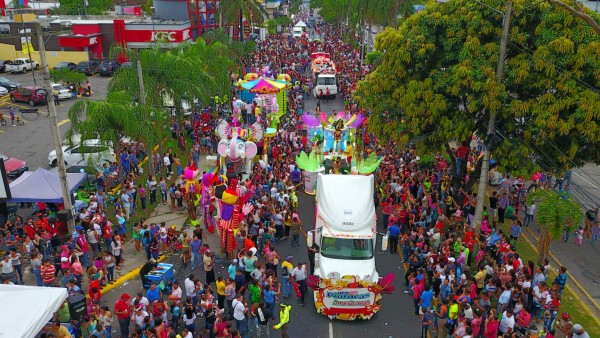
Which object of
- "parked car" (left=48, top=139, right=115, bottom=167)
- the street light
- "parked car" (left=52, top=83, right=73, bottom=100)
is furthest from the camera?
"parked car" (left=52, top=83, right=73, bottom=100)

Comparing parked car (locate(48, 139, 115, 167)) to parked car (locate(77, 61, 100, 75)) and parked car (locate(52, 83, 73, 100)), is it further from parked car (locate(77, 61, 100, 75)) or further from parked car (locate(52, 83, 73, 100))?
parked car (locate(77, 61, 100, 75))

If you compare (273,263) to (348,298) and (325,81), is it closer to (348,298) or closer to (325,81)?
(348,298)

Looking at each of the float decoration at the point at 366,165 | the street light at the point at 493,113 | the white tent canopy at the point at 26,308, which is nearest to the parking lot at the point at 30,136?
the float decoration at the point at 366,165

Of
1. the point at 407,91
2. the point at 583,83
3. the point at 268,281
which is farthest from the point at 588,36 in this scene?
the point at 268,281

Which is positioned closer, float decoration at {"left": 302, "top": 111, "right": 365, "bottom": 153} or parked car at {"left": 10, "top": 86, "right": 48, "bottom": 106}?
float decoration at {"left": 302, "top": 111, "right": 365, "bottom": 153}

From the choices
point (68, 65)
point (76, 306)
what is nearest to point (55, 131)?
point (76, 306)

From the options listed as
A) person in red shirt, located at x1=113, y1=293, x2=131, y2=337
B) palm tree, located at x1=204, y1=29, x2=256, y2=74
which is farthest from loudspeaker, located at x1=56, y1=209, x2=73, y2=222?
palm tree, located at x1=204, y1=29, x2=256, y2=74

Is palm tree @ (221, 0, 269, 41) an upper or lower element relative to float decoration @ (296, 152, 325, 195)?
upper

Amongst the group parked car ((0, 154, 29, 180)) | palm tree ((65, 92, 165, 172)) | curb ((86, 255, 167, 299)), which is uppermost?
palm tree ((65, 92, 165, 172))
